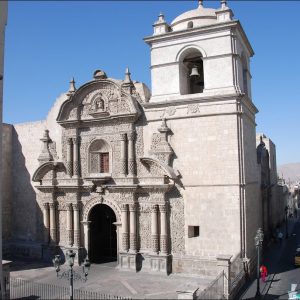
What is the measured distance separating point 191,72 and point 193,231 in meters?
6.97

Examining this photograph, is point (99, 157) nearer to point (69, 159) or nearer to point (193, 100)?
point (69, 159)

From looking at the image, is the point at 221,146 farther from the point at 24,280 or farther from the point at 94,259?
the point at 24,280

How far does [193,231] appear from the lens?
50.5 ft

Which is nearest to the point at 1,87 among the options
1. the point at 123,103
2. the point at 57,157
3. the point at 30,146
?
the point at 123,103

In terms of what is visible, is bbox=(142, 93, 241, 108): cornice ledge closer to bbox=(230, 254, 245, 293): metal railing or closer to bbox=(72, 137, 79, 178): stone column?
bbox=(72, 137, 79, 178): stone column

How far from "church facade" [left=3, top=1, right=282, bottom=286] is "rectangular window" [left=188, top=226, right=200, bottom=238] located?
0.06 meters

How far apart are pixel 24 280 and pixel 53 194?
448 centimetres

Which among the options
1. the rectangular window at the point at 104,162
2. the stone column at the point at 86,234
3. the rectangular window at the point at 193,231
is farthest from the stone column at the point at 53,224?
the rectangular window at the point at 193,231

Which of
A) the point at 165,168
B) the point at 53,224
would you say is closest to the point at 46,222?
the point at 53,224

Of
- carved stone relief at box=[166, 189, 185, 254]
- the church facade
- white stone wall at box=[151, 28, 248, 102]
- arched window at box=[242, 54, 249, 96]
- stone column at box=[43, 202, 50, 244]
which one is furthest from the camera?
stone column at box=[43, 202, 50, 244]

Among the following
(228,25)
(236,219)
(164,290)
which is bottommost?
(164,290)

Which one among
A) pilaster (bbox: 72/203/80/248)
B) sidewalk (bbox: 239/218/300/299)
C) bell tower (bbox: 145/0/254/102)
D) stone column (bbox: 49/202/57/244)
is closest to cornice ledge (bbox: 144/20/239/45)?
bell tower (bbox: 145/0/254/102)

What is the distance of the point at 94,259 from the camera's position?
59.1 feet

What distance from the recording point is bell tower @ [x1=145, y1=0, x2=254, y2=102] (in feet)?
48.8
